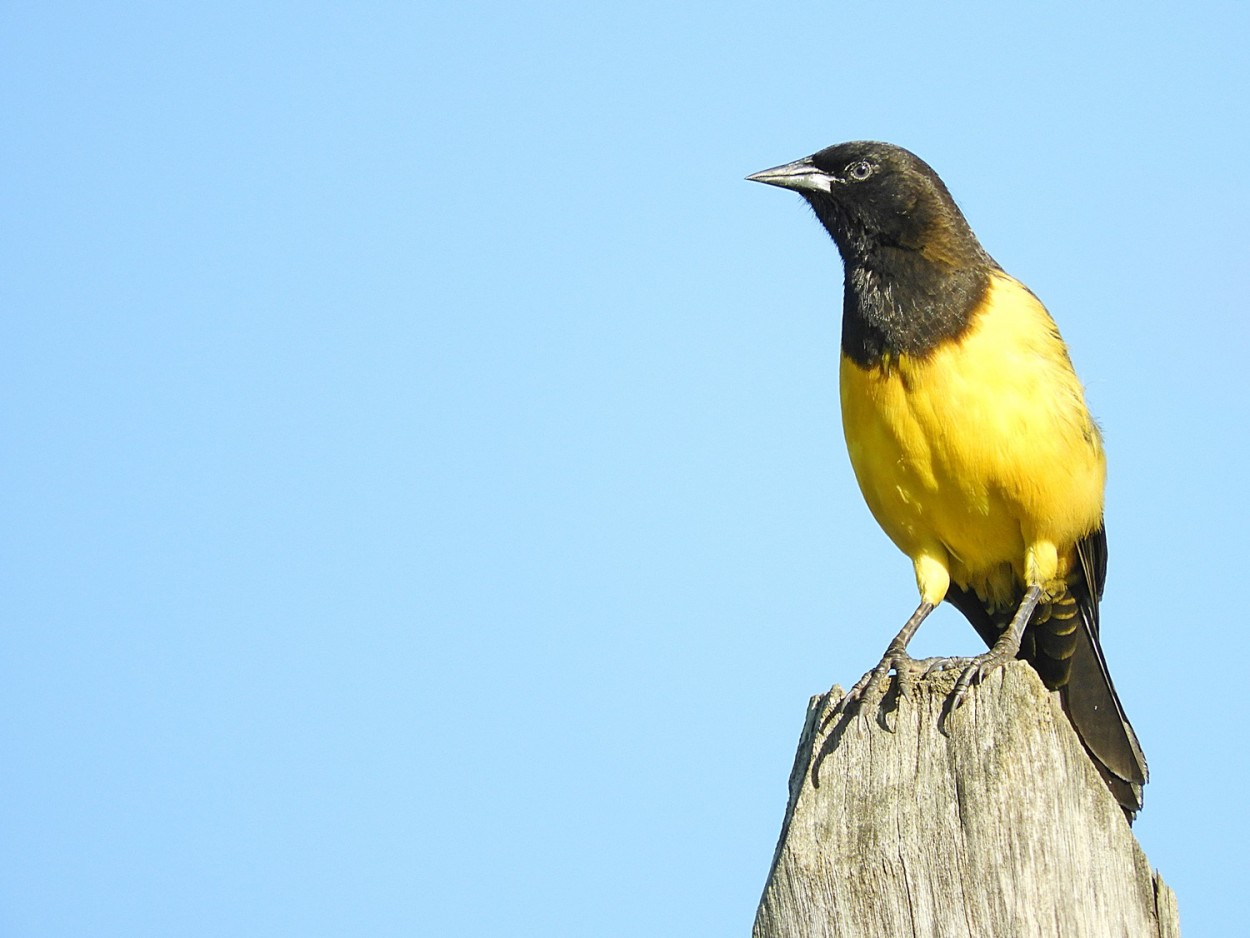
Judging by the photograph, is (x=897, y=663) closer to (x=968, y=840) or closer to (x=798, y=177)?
(x=968, y=840)

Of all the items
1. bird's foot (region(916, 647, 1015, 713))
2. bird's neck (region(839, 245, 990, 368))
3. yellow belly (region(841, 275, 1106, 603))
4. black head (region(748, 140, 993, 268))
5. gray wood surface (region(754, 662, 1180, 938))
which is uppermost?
black head (region(748, 140, 993, 268))

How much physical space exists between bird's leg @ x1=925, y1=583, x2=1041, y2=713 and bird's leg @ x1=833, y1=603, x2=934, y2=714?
9 cm

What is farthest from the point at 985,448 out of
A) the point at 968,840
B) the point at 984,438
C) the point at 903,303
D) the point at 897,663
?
the point at 968,840

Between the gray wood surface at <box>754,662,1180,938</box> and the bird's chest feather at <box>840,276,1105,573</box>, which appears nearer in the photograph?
the gray wood surface at <box>754,662,1180,938</box>

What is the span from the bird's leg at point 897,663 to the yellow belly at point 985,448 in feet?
0.58

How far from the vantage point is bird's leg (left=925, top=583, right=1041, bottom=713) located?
3.49 metres

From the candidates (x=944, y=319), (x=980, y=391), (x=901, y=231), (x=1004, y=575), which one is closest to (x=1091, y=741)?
(x=1004, y=575)

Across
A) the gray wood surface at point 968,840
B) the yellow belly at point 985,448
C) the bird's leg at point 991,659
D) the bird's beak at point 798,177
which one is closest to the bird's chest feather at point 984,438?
the yellow belly at point 985,448

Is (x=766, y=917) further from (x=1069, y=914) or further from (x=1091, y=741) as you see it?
(x=1091, y=741)

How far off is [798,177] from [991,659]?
257 centimetres

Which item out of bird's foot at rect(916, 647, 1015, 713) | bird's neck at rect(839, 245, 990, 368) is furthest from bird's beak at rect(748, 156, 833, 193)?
bird's foot at rect(916, 647, 1015, 713)

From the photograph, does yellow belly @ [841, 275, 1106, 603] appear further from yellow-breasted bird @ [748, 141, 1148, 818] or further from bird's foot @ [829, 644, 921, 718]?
bird's foot @ [829, 644, 921, 718]

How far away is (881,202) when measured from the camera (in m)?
5.63

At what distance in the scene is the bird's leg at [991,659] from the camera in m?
3.49
